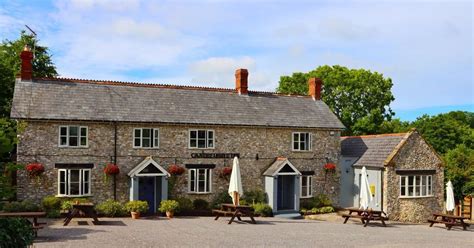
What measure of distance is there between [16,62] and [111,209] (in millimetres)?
19072

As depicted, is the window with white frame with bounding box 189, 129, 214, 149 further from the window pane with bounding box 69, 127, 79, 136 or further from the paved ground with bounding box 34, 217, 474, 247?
the window pane with bounding box 69, 127, 79, 136

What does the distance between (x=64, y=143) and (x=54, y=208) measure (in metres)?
3.50

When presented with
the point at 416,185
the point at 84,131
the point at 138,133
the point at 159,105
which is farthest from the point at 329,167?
the point at 84,131

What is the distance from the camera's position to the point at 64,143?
82.3 ft

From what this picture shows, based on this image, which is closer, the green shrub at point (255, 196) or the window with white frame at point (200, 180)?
the window with white frame at point (200, 180)

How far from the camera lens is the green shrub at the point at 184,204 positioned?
87.2ft

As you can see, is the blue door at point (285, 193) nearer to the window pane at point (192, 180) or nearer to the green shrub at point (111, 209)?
the window pane at point (192, 180)

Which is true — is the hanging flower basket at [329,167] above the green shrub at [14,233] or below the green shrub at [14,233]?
above

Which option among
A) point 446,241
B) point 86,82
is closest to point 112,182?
point 86,82

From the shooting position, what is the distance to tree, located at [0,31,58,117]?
32.6 metres

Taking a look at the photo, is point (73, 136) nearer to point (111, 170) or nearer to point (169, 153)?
point (111, 170)

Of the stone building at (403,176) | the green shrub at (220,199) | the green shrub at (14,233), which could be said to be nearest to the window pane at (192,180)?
the green shrub at (220,199)

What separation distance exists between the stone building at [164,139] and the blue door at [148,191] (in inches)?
2.3

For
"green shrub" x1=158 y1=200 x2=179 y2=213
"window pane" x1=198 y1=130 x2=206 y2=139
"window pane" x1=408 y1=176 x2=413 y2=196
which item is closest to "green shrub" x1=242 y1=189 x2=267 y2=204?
"window pane" x1=198 y1=130 x2=206 y2=139
